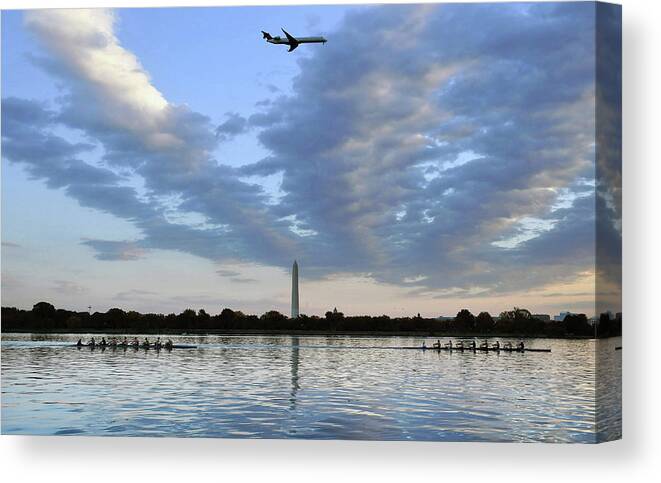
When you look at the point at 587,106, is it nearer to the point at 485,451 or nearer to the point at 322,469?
the point at 485,451

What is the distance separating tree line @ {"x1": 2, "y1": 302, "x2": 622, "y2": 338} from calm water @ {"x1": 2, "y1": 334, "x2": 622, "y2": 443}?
1.66m

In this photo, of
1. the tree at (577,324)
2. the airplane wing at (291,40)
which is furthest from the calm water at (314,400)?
the airplane wing at (291,40)

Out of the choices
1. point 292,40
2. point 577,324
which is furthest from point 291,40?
point 577,324

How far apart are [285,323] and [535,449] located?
653 inches

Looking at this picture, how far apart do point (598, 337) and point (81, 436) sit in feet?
32.7

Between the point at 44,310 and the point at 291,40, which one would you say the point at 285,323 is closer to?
the point at 44,310

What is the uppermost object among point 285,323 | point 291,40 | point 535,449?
point 291,40

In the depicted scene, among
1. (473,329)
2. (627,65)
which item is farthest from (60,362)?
(627,65)

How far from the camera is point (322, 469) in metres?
14.4

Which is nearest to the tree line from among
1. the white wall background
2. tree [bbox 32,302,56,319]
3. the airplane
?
tree [bbox 32,302,56,319]

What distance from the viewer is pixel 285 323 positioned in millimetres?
29766

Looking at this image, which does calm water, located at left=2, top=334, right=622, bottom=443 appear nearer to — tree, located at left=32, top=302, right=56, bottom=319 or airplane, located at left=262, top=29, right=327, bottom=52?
tree, located at left=32, top=302, right=56, bottom=319

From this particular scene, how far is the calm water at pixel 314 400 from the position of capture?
51.2ft

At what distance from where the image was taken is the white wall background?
13906 mm
